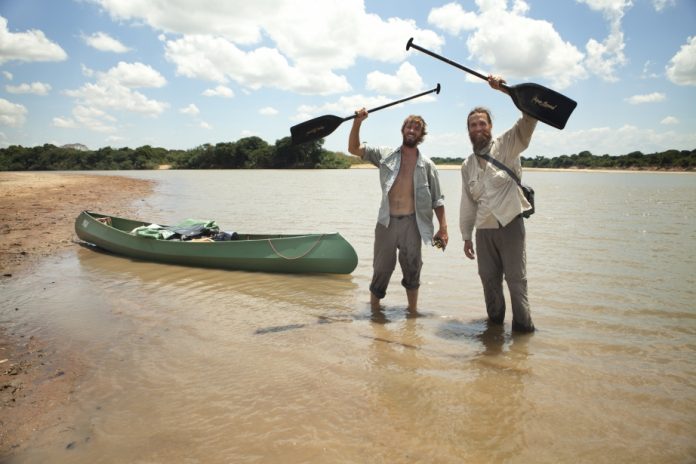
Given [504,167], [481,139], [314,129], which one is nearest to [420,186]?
[481,139]

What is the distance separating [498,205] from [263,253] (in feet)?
14.8

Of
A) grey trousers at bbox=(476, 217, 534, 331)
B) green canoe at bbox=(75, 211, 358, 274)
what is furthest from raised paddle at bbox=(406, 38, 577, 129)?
green canoe at bbox=(75, 211, 358, 274)

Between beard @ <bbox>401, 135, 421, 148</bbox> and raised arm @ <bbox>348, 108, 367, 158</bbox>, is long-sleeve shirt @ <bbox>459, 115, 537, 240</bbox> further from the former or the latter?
raised arm @ <bbox>348, 108, 367, 158</bbox>

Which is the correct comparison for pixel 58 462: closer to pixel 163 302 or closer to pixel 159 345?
pixel 159 345

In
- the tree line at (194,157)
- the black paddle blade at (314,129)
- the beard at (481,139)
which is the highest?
the tree line at (194,157)

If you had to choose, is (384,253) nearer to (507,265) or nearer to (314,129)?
(507,265)

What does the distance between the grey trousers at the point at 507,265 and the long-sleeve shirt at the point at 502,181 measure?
4.7 inches

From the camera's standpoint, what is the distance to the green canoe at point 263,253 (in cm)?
718

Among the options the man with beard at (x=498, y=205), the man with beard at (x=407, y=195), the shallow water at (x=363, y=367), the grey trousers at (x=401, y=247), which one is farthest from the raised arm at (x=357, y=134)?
the shallow water at (x=363, y=367)

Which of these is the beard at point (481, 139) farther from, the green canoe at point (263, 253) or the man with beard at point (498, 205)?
the green canoe at point (263, 253)

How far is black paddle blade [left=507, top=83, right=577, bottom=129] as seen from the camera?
387 cm

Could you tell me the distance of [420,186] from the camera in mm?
4684

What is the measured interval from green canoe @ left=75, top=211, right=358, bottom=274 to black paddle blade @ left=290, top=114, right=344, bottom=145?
202 centimetres

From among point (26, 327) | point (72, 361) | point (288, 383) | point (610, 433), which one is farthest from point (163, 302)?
point (610, 433)
